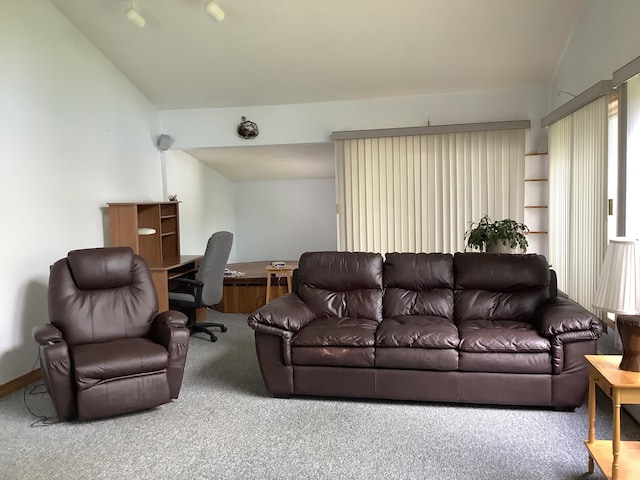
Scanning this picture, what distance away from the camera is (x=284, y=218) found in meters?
8.43

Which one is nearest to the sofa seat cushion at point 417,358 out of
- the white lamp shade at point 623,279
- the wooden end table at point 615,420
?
the wooden end table at point 615,420

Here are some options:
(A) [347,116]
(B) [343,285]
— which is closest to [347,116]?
(A) [347,116]

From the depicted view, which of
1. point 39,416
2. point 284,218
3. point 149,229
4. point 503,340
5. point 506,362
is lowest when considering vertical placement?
point 39,416

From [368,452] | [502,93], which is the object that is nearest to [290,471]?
[368,452]

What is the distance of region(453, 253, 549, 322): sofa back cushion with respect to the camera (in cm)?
376

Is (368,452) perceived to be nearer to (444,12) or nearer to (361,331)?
(361,331)

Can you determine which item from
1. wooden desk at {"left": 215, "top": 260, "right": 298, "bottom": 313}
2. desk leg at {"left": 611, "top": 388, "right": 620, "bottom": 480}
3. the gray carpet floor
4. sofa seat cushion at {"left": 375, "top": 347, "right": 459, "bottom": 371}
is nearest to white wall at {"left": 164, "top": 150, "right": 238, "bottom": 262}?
wooden desk at {"left": 215, "top": 260, "right": 298, "bottom": 313}

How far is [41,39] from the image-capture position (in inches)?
169

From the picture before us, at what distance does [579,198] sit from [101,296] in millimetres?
3834

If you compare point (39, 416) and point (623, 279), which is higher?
point (623, 279)

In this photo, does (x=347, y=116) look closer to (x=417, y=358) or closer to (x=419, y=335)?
(x=419, y=335)

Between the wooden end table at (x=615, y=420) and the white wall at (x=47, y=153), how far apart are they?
389 cm

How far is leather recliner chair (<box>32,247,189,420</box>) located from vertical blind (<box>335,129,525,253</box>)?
2.79 meters

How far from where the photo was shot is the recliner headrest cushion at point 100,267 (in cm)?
371
